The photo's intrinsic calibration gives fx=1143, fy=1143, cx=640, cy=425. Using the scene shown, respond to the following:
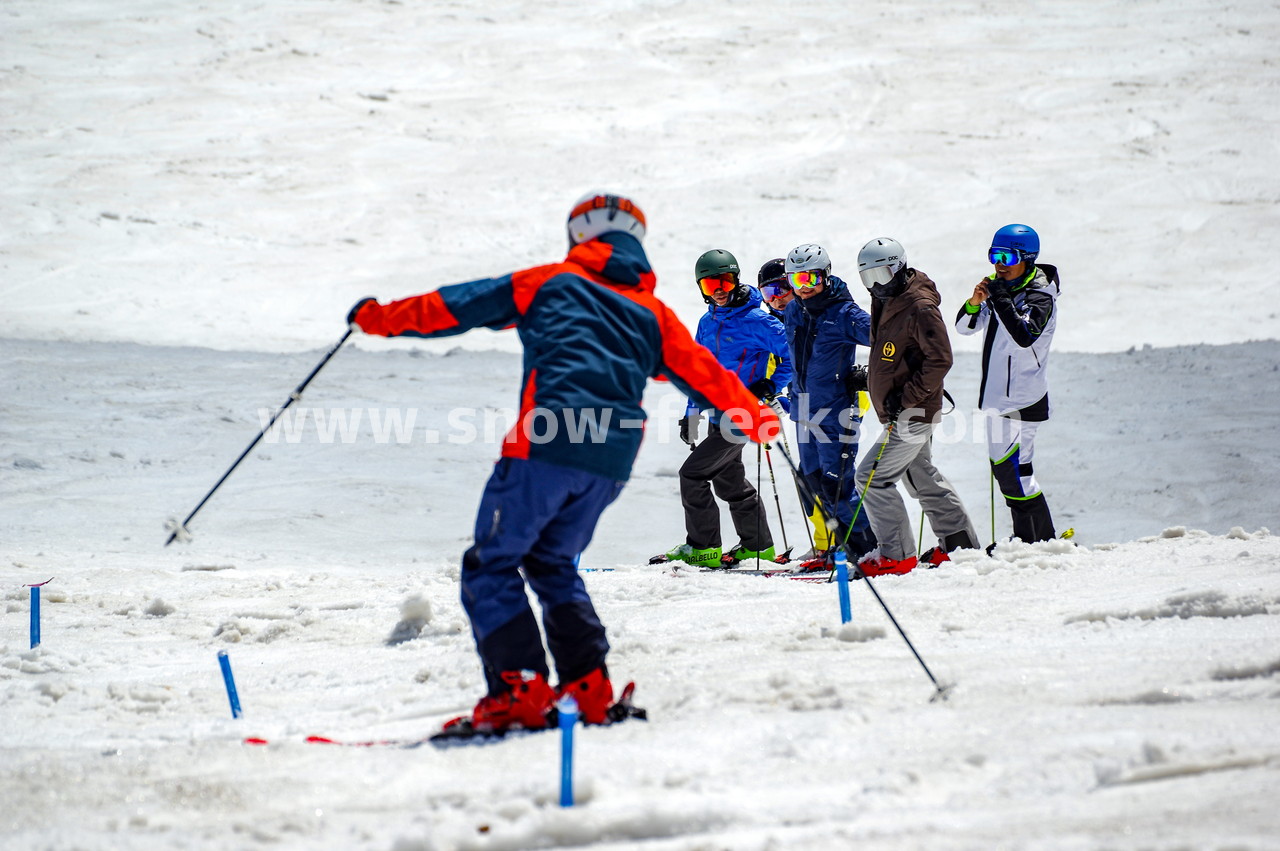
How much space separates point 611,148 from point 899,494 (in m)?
22.0

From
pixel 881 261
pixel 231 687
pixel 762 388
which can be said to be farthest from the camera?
pixel 762 388

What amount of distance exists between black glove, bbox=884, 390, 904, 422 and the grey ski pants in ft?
0.30

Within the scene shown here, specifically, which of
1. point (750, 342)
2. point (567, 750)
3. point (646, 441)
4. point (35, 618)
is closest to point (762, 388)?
point (750, 342)

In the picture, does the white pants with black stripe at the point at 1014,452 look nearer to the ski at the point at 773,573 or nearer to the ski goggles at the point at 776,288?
the ski at the point at 773,573

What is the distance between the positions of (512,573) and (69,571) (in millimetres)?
5076

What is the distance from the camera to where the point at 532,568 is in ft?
12.9

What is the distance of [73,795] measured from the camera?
124 inches

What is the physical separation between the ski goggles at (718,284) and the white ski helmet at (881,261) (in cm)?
113

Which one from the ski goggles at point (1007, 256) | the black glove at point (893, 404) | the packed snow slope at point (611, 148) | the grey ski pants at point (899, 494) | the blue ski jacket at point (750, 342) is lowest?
the grey ski pants at point (899, 494)

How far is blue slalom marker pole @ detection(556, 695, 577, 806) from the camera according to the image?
2.96 m

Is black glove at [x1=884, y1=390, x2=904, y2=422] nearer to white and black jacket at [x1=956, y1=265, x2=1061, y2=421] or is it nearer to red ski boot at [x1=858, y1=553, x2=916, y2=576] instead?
white and black jacket at [x1=956, y1=265, x2=1061, y2=421]

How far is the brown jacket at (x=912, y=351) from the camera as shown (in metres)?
6.74

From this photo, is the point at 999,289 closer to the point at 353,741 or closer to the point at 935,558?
the point at 935,558

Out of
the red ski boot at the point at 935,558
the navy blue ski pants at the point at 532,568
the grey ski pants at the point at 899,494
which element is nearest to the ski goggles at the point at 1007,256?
the grey ski pants at the point at 899,494
